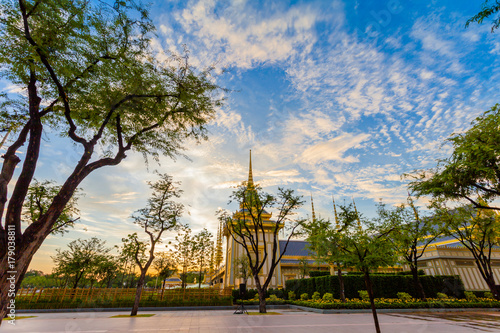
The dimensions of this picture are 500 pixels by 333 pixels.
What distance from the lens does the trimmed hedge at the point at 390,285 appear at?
20.1 metres

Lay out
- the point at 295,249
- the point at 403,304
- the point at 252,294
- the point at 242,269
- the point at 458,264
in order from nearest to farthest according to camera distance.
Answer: the point at 403,304
the point at 458,264
the point at 252,294
the point at 242,269
the point at 295,249

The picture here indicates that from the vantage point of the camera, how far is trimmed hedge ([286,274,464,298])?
20.1 meters

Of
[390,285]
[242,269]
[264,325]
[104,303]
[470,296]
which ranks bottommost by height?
[104,303]

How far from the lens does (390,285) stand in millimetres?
20500

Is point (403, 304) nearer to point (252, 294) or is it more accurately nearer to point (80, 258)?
point (252, 294)

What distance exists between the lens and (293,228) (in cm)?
1881

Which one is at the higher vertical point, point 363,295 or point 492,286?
point 492,286

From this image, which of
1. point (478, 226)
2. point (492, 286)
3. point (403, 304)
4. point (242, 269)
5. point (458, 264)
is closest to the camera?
point (403, 304)

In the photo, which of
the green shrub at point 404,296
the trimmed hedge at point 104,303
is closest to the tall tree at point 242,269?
the trimmed hedge at point 104,303

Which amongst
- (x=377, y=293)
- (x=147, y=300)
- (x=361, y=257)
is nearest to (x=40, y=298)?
(x=147, y=300)

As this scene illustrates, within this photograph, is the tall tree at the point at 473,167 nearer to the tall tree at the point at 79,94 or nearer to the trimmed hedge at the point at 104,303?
the tall tree at the point at 79,94

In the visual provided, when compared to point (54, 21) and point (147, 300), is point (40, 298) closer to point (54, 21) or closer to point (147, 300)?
point (147, 300)

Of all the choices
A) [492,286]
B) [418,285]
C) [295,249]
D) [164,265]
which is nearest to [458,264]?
Result: [492,286]

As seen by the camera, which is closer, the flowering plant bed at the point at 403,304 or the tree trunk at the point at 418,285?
the flowering plant bed at the point at 403,304
